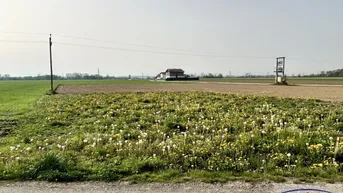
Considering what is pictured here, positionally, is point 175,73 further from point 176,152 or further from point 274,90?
point 176,152

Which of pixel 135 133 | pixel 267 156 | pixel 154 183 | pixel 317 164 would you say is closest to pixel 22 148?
pixel 135 133

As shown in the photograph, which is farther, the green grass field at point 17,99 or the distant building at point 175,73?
the distant building at point 175,73

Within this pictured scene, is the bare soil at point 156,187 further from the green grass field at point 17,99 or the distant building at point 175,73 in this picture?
the distant building at point 175,73

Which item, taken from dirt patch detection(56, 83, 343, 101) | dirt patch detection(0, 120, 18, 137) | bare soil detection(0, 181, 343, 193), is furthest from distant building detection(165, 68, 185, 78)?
bare soil detection(0, 181, 343, 193)

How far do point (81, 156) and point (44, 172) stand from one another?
1.36 m

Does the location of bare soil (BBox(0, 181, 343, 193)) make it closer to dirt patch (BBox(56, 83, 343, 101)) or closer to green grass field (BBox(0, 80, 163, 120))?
green grass field (BBox(0, 80, 163, 120))

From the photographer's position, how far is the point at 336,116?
10.3 m

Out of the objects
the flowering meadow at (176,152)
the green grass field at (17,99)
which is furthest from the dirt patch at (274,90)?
the flowering meadow at (176,152)

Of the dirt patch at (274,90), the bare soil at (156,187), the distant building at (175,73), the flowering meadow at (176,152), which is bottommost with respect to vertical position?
the bare soil at (156,187)

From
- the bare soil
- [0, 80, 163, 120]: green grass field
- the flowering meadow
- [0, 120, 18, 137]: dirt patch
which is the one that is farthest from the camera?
[0, 80, 163, 120]: green grass field

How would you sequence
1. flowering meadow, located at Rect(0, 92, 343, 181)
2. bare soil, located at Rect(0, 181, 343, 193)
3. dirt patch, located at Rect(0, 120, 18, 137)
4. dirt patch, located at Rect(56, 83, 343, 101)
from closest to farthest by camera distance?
bare soil, located at Rect(0, 181, 343, 193)
flowering meadow, located at Rect(0, 92, 343, 181)
dirt patch, located at Rect(0, 120, 18, 137)
dirt patch, located at Rect(56, 83, 343, 101)

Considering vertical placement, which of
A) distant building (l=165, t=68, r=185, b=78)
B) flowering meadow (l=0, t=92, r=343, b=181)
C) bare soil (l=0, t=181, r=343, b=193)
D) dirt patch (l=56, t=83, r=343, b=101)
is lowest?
bare soil (l=0, t=181, r=343, b=193)

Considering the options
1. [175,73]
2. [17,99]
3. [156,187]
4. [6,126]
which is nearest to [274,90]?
[17,99]

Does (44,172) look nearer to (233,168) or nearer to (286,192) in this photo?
(233,168)
